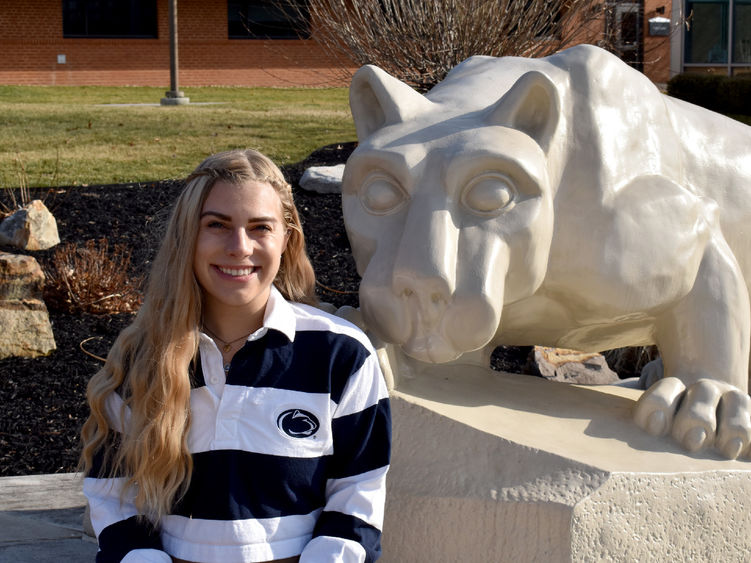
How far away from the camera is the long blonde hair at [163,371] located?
2041 millimetres

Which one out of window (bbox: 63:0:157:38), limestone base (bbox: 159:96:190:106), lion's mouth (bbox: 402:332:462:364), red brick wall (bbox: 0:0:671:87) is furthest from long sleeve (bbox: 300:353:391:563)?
window (bbox: 63:0:157:38)

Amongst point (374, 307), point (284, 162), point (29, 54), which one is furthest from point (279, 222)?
point (29, 54)

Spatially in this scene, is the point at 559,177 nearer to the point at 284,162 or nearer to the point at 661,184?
the point at 661,184

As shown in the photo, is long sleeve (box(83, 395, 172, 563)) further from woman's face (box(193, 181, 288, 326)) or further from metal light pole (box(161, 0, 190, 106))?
metal light pole (box(161, 0, 190, 106))

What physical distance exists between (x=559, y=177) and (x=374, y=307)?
0.62m

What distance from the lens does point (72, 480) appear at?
429cm

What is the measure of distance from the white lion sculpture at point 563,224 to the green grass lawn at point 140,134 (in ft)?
21.2

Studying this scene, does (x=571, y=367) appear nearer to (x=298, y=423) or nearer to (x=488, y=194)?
(x=488, y=194)

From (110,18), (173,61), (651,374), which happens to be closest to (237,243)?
(651,374)

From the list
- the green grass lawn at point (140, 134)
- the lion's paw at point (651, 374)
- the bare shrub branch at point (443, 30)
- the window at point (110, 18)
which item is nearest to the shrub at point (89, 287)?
the green grass lawn at point (140, 134)

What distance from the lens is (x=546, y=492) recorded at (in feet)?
7.73

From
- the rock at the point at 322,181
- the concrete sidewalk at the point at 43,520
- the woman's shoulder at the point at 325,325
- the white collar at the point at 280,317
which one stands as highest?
the white collar at the point at 280,317

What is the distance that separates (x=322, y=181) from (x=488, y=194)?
583 cm

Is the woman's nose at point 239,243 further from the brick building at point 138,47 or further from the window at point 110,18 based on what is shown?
the window at point 110,18
